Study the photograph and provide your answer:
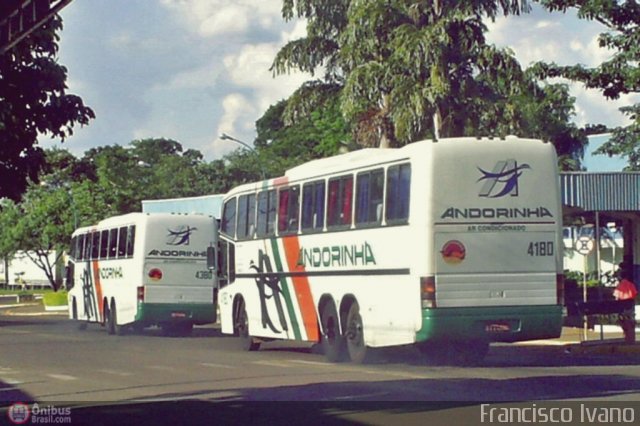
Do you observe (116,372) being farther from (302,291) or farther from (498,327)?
(498,327)

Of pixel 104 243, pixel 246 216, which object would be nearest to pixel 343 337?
pixel 246 216

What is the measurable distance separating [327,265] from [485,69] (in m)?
16.0

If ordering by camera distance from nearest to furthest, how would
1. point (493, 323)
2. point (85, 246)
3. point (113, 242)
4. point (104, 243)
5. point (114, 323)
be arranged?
point (493, 323), point (114, 323), point (113, 242), point (104, 243), point (85, 246)

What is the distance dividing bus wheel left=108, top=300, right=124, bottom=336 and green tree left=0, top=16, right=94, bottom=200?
19.1 metres

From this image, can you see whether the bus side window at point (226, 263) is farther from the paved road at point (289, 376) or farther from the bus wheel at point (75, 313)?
the bus wheel at point (75, 313)

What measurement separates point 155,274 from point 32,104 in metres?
17.6

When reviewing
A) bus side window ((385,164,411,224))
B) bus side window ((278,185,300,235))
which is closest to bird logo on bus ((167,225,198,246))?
bus side window ((278,185,300,235))

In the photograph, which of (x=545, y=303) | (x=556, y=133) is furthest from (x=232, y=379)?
(x=556, y=133)

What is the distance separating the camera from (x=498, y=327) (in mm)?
19625

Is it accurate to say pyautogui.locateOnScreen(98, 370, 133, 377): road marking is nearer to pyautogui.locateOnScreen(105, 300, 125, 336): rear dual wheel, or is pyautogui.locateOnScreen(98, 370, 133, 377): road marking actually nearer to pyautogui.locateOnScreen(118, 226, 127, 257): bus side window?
pyautogui.locateOnScreen(118, 226, 127, 257): bus side window

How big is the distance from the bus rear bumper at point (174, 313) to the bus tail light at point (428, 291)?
14.2m

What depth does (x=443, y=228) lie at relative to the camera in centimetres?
1941

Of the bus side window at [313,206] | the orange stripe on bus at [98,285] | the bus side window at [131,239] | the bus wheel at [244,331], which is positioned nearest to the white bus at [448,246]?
the bus side window at [313,206]

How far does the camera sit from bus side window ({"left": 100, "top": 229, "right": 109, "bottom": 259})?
1428 inches
